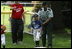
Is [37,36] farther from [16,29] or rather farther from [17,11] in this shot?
[17,11]

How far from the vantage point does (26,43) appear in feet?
19.5

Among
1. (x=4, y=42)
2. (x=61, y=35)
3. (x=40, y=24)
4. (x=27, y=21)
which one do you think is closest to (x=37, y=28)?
(x=40, y=24)

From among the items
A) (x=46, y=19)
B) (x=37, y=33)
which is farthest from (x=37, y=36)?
(x=46, y=19)

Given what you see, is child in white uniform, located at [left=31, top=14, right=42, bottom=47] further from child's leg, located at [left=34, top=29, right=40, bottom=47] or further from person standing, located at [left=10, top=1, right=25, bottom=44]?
person standing, located at [left=10, top=1, right=25, bottom=44]

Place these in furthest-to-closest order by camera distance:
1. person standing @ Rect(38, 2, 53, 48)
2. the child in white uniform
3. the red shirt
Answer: the child in white uniform → the red shirt → person standing @ Rect(38, 2, 53, 48)

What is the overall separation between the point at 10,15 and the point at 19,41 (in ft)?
1.53

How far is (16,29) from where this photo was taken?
5.35m

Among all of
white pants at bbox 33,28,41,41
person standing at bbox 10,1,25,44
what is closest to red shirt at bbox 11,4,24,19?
person standing at bbox 10,1,25,44

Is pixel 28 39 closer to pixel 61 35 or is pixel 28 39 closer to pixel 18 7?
pixel 18 7

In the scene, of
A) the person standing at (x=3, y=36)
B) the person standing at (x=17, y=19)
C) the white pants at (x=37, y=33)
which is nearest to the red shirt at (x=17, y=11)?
the person standing at (x=17, y=19)

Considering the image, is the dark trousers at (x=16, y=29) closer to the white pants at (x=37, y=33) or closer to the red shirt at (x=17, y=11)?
the red shirt at (x=17, y=11)

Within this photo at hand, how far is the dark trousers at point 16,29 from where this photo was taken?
5219mm

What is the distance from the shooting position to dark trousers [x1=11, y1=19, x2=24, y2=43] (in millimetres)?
5219

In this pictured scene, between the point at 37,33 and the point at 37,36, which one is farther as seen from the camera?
the point at 37,36
